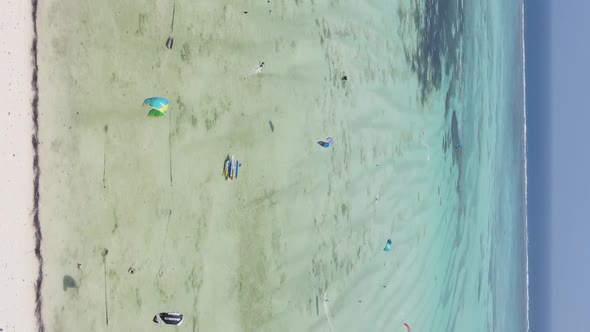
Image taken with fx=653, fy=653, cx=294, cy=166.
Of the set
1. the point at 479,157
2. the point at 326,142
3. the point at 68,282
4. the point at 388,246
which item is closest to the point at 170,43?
the point at 68,282

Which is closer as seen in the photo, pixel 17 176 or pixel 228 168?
pixel 17 176

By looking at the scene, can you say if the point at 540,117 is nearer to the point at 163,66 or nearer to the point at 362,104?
the point at 362,104

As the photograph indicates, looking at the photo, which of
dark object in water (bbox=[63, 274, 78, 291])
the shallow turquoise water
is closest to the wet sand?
dark object in water (bbox=[63, 274, 78, 291])

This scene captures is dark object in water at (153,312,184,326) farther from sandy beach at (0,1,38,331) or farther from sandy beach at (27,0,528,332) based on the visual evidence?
sandy beach at (0,1,38,331)

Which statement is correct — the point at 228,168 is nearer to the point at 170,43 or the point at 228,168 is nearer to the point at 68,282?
the point at 170,43

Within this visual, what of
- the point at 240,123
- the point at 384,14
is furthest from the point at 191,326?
the point at 384,14
